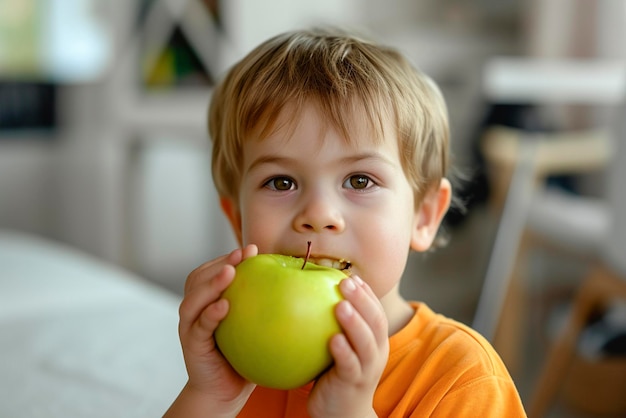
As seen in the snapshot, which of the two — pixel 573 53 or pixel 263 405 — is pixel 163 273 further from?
pixel 263 405

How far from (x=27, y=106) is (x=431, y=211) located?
2.91 metres

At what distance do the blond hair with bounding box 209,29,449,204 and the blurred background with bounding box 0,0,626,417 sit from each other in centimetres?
171

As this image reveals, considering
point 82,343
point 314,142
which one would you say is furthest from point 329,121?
point 82,343

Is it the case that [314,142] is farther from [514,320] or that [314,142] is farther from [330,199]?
[514,320]

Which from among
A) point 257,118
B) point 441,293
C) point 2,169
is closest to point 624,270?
point 257,118

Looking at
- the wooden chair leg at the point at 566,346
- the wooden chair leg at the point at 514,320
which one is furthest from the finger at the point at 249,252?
A: the wooden chair leg at the point at 514,320

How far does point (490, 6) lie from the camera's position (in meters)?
3.78

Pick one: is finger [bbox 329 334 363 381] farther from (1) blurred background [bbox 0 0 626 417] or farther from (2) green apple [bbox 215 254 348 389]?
(1) blurred background [bbox 0 0 626 417]

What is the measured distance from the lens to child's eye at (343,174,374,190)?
2.68 feet

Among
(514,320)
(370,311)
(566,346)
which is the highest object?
(370,311)

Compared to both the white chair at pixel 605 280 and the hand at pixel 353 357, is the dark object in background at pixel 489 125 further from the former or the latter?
the hand at pixel 353 357

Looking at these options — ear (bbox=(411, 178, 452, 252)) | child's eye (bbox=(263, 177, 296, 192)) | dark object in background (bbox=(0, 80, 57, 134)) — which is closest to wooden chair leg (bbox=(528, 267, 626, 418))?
ear (bbox=(411, 178, 452, 252))

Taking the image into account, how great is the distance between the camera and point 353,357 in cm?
65

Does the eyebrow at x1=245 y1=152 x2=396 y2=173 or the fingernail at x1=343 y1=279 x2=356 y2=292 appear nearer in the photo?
the fingernail at x1=343 y1=279 x2=356 y2=292
